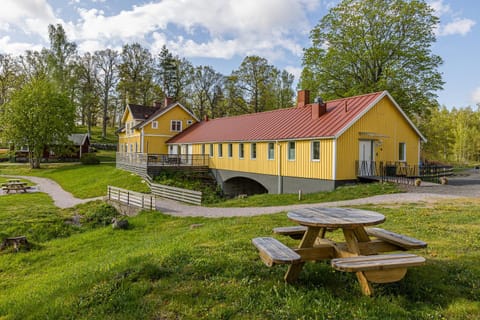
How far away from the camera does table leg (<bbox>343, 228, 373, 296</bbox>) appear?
144 inches

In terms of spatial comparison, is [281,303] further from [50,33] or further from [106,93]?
[106,93]

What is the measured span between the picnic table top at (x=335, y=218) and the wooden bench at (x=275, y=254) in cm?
43

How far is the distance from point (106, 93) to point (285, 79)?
31.3 m

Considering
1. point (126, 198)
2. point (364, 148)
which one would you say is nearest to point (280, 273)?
point (126, 198)

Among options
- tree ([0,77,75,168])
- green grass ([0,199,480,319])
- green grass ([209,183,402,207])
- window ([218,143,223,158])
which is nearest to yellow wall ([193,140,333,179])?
window ([218,143,223,158])

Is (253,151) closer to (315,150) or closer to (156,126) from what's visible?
(315,150)

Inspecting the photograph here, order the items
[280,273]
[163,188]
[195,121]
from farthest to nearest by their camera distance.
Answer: [195,121] < [163,188] < [280,273]

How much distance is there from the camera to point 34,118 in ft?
117

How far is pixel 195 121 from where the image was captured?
123ft

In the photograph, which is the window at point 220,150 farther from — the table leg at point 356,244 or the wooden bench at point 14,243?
the table leg at point 356,244

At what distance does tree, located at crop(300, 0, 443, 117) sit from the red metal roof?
8.85 meters

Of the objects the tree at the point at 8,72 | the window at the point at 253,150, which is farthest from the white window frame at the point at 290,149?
the tree at the point at 8,72

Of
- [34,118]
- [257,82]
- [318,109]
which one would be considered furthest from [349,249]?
[257,82]

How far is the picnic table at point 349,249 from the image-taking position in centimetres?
350
